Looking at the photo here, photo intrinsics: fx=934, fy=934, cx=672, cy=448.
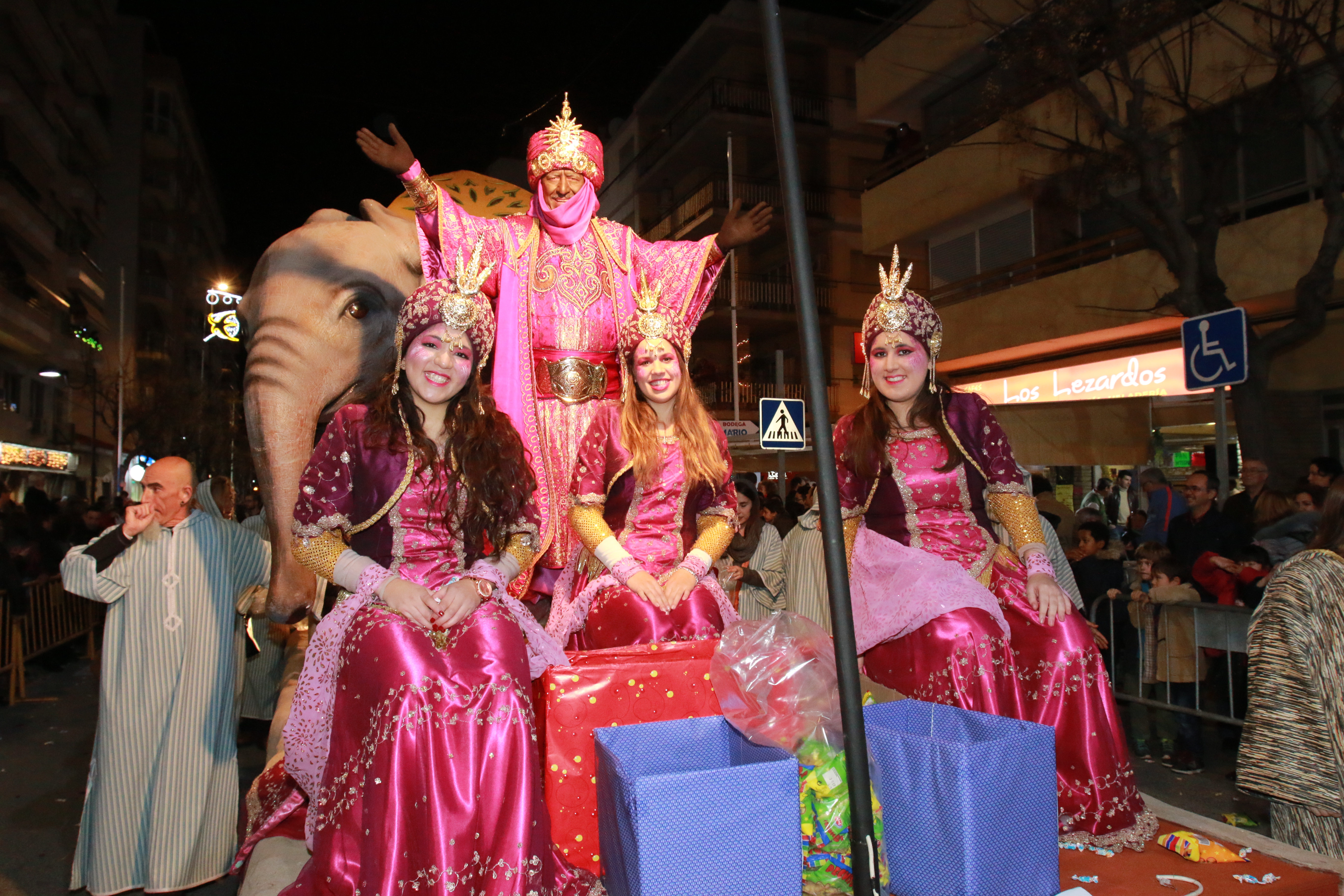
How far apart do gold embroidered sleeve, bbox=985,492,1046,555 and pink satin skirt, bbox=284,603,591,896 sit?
183cm

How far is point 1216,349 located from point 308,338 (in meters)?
5.57

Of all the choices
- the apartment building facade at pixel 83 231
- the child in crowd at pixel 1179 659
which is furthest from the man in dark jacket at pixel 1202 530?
the apartment building facade at pixel 83 231

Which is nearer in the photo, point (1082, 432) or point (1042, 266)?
point (1082, 432)

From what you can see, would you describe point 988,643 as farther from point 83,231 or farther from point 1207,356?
point 83,231

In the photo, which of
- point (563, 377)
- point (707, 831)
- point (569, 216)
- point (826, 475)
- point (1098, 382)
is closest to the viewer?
point (826, 475)

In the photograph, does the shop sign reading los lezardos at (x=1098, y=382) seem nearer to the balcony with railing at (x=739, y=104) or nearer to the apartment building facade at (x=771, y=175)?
the apartment building facade at (x=771, y=175)

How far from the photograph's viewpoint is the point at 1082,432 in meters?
12.0

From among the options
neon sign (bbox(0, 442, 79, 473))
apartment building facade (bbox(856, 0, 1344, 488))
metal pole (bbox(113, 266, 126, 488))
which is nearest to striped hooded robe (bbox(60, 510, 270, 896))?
apartment building facade (bbox(856, 0, 1344, 488))

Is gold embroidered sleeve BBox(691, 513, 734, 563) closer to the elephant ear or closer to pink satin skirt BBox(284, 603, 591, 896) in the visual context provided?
pink satin skirt BBox(284, 603, 591, 896)

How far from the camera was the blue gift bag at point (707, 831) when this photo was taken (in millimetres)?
1936

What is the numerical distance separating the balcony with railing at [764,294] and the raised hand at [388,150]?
17.4 metres

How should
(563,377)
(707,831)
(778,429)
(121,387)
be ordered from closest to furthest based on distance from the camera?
(707,831)
(563,377)
(778,429)
(121,387)

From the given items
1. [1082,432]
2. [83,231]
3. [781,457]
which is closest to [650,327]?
[781,457]

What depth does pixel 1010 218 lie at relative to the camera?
14953 millimetres
